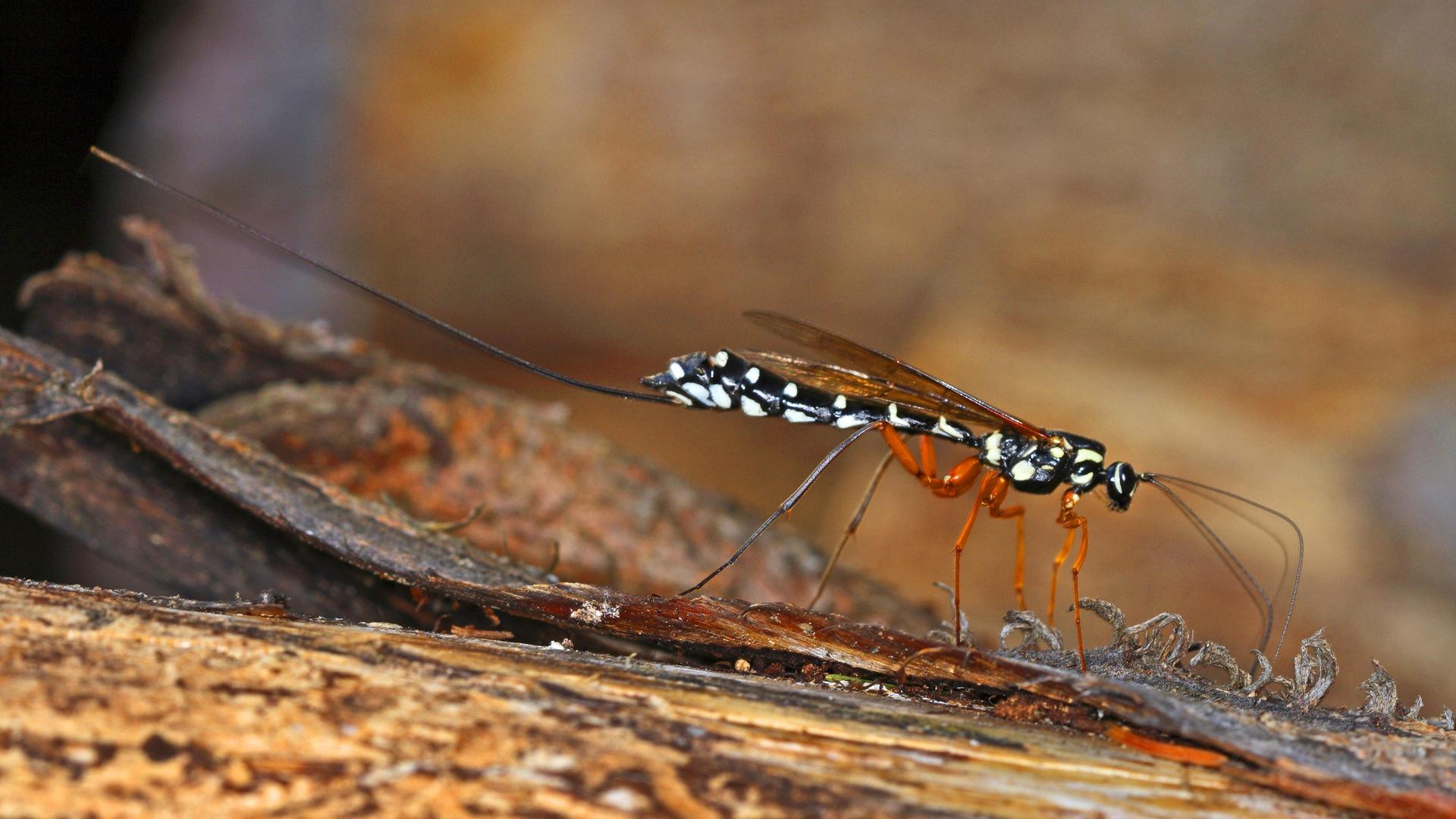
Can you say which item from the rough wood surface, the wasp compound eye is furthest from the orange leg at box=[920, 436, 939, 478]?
the rough wood surface

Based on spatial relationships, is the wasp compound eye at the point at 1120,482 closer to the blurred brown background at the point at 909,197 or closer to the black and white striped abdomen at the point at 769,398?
the black and white striped abdomen at the point at 769,398

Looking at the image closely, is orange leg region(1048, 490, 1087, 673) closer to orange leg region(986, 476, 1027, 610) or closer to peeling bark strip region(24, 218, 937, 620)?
orange leg region(986, 476, 1027, 610)

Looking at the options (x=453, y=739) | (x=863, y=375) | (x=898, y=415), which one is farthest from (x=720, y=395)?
(x=453, y=739)

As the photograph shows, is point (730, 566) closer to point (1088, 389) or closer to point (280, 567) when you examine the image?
point (280, 567)

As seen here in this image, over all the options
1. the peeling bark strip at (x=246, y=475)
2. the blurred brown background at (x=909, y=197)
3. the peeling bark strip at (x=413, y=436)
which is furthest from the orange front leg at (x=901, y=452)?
the blurred brown background at (x=909, y=197)

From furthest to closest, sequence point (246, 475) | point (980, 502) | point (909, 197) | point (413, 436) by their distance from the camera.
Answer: point (909, 197), point (413, 436), point (980, 502), point (246, 475)

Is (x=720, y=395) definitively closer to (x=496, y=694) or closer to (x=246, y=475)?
(x=246, y=475)
